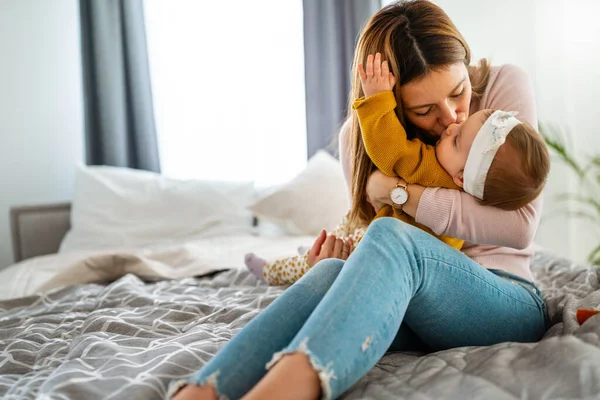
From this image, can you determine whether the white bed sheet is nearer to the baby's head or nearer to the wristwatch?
the wristwatch

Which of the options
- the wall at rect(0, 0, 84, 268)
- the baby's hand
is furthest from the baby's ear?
the wall at rect(0, 0, 84, 268)

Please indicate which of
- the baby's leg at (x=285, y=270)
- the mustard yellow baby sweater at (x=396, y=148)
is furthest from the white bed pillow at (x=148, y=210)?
the mustard yellow baby sweater at (x=396, y=148)

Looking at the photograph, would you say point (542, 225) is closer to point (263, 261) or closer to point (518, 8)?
point (518, 8)

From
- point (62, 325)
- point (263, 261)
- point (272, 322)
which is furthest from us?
point (263, 261)

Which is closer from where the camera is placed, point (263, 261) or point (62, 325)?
point (62, 325)

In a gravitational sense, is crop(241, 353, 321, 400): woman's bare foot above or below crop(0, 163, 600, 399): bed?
above

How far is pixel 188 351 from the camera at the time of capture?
1221mm

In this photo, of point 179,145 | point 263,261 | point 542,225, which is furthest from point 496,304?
point 179,145

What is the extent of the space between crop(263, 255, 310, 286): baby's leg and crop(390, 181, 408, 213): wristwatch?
1.53ft

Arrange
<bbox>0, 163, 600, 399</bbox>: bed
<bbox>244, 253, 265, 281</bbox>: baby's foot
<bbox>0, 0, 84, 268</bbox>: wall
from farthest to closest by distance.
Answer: <bbox>0, 0, 84, 268</bbox>: wall, <bbox>244, 253, 265, 281</bbox>: baby's foot, <bbox>0, 163, 600, 399</bbox>: bed

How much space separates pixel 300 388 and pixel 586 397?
389 mm

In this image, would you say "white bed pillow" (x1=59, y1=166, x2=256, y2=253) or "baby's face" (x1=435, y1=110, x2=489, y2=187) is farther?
"white bed pillow" (x1=59, y1=166, x2=256, y2=253)

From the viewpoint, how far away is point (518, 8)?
10.8 feet

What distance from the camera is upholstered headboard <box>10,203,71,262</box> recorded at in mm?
3365
